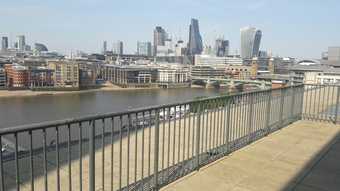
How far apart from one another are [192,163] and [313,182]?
1296 mm

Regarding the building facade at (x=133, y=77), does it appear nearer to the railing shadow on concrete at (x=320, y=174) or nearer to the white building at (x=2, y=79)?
the white building at (x=2, y=79)

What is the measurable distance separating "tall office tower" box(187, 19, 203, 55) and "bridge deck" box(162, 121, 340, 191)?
180798 millimetres

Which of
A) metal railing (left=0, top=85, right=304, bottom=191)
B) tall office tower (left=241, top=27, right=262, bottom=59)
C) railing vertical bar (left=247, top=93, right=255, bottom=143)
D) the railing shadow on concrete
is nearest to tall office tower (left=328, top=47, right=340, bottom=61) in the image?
metal railing (left=0, top=85, right=304, bottom=191)

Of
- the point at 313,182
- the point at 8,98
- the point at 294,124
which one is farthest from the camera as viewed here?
the point at 8,98

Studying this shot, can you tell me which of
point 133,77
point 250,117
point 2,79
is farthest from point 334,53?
point 2,79

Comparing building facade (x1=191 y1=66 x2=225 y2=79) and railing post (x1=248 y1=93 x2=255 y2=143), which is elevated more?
railing post (x1=248 y1=93 x2=255 y2=143)

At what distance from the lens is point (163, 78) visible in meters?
88.4

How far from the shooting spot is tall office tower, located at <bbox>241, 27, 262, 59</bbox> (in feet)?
597

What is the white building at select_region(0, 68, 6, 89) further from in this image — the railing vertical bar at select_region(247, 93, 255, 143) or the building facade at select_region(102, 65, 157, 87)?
the railing vertical bar at select_region(247, 93, 255, 143)

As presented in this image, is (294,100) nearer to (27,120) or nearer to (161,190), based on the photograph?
(161,190)

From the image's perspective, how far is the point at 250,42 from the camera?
613 ft

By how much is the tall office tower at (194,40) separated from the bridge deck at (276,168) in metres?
181

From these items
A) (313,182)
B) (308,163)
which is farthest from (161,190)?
(308,163)

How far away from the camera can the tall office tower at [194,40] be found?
601 feet
